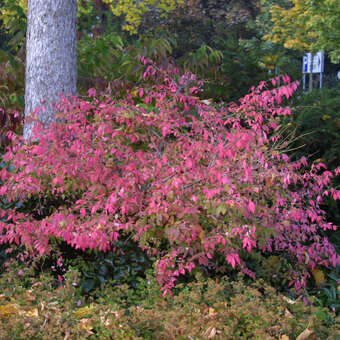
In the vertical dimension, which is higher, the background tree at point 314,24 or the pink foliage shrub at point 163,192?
the background tree at point 314,24

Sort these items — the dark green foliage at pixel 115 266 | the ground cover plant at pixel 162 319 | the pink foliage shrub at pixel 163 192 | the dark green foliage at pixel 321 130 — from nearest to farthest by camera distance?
the ground cover plant at pixel 162 319
the pink foliage shrub at pixel 163 192
the dark green foliage at pixel 115 266
the dark green foliage at pixel 321 130

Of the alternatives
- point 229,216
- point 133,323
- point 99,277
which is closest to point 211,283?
point 229,216

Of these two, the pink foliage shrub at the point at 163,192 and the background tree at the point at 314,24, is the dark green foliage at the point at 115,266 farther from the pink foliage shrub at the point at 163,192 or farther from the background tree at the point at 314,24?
the background tree at the point at 314,24

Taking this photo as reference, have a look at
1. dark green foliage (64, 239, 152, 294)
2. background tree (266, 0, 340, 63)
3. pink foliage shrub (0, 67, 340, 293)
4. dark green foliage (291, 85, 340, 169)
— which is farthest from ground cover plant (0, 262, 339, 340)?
background tree (266, 0, 340, 63)

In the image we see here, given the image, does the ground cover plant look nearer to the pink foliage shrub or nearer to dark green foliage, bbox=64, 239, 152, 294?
the pink foliage shrub

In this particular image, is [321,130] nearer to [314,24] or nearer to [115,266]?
[115,266]

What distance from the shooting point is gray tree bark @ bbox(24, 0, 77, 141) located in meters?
5.72

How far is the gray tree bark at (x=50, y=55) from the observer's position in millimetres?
5723

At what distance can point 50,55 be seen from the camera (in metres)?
5.75

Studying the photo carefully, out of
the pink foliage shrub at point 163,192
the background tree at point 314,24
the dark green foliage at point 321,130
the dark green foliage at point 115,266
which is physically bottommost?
the dark green foliage at point 115,266

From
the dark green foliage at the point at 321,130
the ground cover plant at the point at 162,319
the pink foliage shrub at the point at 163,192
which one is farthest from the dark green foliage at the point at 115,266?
the dark green foliage at the point at 321,130

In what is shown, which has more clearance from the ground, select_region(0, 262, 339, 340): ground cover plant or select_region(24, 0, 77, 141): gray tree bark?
select_region(24, 0, 77, 141): gray tree bark

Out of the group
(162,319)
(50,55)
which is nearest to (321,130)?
(50,55)

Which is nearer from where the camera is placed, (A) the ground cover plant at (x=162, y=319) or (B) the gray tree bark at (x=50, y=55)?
(A) the ground cover plant at (x=162, y=319)
